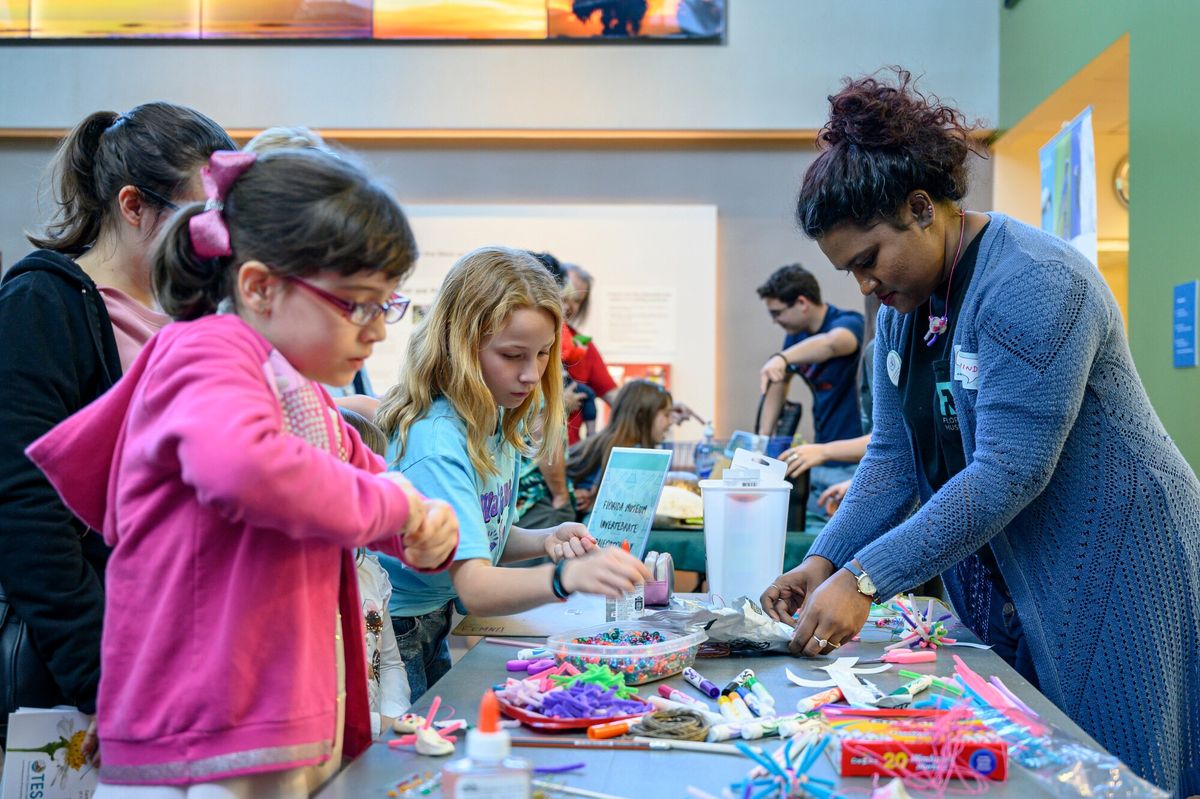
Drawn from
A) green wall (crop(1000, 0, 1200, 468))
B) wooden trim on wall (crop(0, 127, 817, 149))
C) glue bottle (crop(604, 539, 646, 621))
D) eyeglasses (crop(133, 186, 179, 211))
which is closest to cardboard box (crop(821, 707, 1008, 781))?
glue bottle (crop(604, 539, 646, 621))

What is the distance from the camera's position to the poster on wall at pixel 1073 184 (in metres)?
3.51

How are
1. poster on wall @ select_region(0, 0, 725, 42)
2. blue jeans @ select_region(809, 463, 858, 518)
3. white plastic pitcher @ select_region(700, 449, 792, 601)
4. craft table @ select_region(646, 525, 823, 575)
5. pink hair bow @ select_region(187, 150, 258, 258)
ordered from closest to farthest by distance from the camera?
pink hair bow @ select_region(187, 150, 258, 258), white plastic pitcher @ select_region(700, 449, 792, 601), craft table @ select_region(646, 525, 823, 575), blue jeans @ select_region(809, 463, 858, 518), poster on wall @ select_region(0, 0, 725, 42)

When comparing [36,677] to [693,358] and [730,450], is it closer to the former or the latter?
[730,450]

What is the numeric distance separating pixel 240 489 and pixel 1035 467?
109cm

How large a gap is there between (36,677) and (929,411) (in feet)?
4.56

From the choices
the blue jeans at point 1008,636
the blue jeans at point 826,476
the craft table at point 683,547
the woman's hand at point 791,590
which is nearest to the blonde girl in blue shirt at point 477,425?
the woman's hand at point 791,590

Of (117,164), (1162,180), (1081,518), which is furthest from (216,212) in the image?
(1162,180)

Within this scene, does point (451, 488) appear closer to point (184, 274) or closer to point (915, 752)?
point (184, 274)

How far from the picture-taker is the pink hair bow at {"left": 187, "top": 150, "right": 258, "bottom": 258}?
1.02m

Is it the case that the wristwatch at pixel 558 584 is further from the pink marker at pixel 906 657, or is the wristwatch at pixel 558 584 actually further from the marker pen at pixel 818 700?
the pink marker at pixel 906 657

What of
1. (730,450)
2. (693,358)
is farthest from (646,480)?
(693,358)

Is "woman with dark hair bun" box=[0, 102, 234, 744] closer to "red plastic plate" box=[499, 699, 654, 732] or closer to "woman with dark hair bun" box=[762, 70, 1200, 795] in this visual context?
"red plastic plate" box=[499, 699, 654, 732]

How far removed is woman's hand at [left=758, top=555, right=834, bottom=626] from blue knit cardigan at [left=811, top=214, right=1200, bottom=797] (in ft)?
0.76

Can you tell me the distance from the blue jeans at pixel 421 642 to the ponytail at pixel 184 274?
0.87 m
